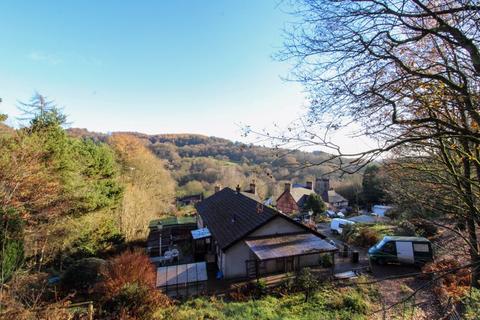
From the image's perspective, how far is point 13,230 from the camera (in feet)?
33.6

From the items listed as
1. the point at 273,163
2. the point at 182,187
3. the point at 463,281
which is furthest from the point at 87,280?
the point at 182,187

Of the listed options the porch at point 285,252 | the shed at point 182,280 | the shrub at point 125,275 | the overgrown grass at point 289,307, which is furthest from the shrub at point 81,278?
the porch at point 285,252

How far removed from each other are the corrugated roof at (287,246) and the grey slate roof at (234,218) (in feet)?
2.44

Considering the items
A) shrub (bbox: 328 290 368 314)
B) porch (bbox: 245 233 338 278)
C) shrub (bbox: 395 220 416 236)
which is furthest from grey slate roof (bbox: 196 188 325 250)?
shrub (bbox: 395 220 416 236)

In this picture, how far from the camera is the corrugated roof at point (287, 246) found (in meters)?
13.0

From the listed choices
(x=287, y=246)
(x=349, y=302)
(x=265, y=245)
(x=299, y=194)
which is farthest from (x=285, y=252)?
(x=299, y=194)

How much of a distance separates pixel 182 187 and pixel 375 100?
48.9 metres

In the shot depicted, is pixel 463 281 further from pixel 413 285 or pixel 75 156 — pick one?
pixel 75 156

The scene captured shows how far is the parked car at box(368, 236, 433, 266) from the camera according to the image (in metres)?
14.6

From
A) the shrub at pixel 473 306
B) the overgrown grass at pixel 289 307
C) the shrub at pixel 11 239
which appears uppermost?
the shrub at pixel 11 239

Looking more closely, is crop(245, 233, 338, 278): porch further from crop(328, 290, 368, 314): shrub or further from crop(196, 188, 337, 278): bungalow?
crop(328, 290, 368, 314): shrub

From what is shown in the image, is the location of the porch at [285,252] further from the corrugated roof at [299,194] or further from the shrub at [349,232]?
the corrugated roof at [299,194]

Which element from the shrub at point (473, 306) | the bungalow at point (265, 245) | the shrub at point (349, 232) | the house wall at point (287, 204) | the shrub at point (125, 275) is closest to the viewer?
the shrub at point (473, 306)

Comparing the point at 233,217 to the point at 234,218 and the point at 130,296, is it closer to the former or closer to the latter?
the point at 234,218
